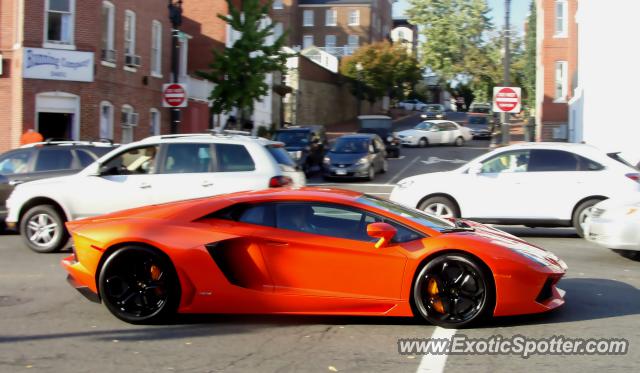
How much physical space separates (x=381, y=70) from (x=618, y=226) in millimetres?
53125

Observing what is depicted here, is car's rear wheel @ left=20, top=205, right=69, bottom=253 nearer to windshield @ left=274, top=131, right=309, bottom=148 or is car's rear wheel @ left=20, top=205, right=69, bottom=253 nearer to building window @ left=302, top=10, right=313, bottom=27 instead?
windshield @ left=274, top=131, right=309, bottom=148

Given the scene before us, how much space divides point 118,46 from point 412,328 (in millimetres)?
22973

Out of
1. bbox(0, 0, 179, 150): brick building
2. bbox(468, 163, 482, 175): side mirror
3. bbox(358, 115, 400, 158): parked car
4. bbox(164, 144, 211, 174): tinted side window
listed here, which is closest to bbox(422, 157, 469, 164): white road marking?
bbox(358, 115, 400, 158): parked car

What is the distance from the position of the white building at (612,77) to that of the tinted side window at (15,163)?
20.3 meters

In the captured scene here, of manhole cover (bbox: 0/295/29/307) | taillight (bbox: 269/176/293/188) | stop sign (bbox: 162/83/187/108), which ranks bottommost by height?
manhole cover (bbox: 0/295/29/307)

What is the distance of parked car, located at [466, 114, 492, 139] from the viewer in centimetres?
4981

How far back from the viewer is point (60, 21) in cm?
2472

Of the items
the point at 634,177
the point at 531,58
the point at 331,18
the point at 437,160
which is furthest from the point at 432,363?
the point at 331,18

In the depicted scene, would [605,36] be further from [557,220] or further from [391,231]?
[391,231]

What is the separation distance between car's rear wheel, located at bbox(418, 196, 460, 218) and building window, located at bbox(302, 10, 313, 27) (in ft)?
232

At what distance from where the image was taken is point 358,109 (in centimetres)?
6762

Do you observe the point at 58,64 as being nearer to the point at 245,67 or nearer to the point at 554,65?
the point at 245,67

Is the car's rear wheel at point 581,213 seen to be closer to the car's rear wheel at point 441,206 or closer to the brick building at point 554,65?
the car's rear wheel at point 441,206

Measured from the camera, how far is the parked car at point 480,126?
163 ft
